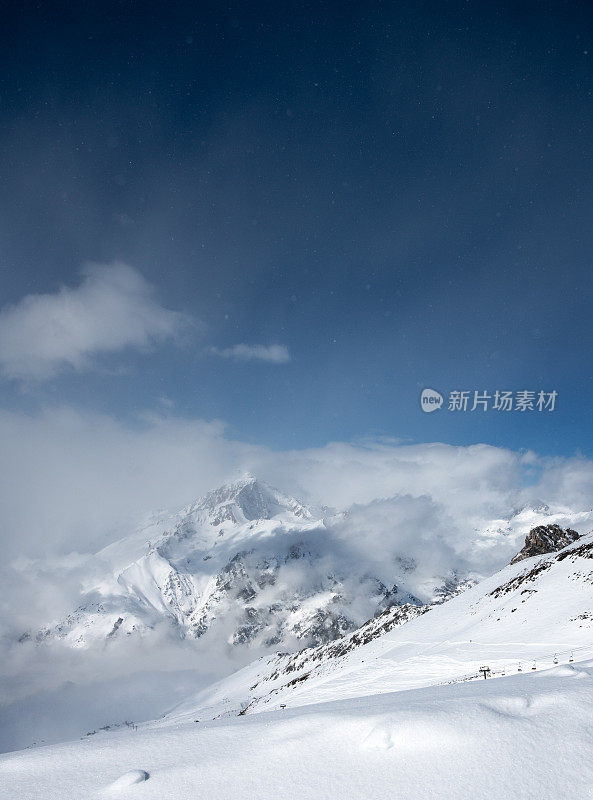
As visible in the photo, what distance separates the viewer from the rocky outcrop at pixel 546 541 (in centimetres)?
5669

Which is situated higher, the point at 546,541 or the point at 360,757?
the point at 360,757

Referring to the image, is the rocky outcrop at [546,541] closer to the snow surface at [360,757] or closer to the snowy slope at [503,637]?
the snowy slope at [503,637]

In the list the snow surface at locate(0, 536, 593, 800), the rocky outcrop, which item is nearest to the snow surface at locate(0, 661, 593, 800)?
the snow surface at locate(0, 536, 593, 800)

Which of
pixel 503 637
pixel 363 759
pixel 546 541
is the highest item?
pixel 363 759

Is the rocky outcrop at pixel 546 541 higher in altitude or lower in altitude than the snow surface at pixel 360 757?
lower

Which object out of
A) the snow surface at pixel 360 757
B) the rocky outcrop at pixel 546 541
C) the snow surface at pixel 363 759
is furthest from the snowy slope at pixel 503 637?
the rocky outcrop at pixel 546 541

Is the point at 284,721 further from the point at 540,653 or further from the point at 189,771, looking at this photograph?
the point at 540,653

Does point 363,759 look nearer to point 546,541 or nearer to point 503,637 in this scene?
point 503,637

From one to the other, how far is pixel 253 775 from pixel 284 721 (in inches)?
52.1

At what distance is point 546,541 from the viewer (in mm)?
57812

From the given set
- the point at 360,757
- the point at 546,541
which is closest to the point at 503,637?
the point at 360,757

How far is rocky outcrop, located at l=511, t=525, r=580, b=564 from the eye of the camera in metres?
56.7

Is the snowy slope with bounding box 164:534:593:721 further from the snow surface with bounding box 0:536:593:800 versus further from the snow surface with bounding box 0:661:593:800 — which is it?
the snow surface with bounding box 0:661:593:800

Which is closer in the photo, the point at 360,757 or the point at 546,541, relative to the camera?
the point at 360,757
